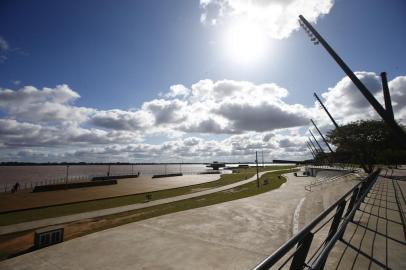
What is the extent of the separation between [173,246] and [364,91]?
13.3 m

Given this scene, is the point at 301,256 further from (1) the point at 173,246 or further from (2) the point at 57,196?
(2) the point at 57,196

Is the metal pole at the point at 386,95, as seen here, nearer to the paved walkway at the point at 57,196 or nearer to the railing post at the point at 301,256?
the railing post at the point at 301,256

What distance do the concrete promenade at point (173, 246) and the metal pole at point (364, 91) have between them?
791cm

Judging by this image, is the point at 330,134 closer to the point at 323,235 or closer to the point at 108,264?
the point at 323,235

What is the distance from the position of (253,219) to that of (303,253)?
1455 cm

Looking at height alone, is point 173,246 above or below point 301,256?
below

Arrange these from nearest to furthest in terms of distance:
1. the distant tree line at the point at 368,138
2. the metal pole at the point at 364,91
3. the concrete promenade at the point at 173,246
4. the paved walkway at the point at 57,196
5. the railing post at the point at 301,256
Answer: the railing post at the point at 301,256, the concrete promenade at the point at 173,246, the metal pole at the point at 364,91, the paved walkway at the point at 57,196, the distant tree line at the point at 368,138

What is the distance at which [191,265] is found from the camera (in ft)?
29.6

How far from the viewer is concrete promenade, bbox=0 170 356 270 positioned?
9.49m

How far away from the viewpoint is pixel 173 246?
36.1 ft

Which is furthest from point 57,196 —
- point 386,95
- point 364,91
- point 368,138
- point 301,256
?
point 368,138

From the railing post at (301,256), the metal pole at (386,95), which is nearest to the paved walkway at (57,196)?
the railing post at (301,256)

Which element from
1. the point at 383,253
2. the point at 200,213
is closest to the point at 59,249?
the point at 200,213

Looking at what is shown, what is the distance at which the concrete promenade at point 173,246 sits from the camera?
31.1 feet
